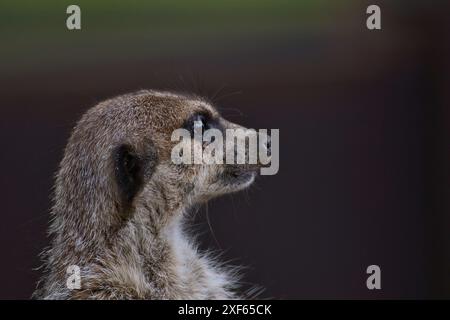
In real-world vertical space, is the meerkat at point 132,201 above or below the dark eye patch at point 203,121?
below

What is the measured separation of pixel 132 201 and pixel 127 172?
12cm

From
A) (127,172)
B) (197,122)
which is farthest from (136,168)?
(197,122)

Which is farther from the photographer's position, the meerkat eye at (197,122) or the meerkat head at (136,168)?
the meerkat eye at (197,122)

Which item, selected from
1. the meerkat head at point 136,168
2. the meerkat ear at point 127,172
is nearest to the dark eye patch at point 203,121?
the meerkat head at point 136,168

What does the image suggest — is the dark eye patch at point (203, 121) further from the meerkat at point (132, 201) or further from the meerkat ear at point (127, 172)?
the meerkat ear at point (127, 172)

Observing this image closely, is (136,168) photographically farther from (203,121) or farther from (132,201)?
(203,121)

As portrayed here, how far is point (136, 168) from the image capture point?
3.29m

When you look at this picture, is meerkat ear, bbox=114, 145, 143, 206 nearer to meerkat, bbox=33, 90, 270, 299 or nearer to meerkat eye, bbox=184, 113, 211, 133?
meerkat, bbox=33, 90, 270, 299

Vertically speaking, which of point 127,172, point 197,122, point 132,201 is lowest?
point 132,201

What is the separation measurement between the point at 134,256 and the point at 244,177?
642 millimetres

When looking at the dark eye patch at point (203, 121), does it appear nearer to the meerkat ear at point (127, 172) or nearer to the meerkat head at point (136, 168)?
the meerkat head at point (136, 168)

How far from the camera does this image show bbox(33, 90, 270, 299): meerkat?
319 centimetres

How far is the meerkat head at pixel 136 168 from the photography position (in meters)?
3.23
